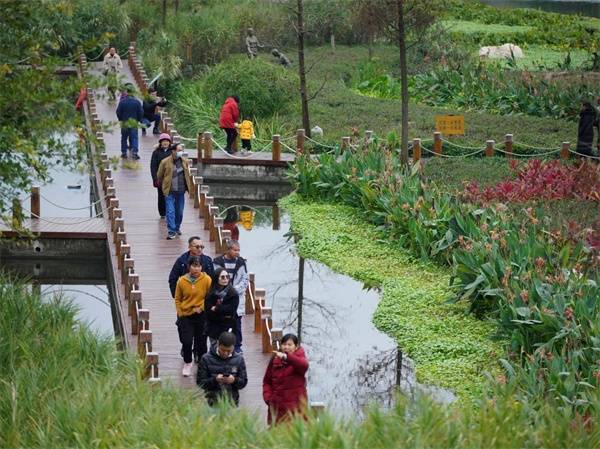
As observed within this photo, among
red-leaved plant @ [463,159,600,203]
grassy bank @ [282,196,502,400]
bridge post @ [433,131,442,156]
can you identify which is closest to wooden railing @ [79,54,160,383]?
grassy bank @ [282,196,502,400]

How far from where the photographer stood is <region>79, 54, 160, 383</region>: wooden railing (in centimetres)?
1603

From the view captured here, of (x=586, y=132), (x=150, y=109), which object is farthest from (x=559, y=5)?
(x=150, y=109)

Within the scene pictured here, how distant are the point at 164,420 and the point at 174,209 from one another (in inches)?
412

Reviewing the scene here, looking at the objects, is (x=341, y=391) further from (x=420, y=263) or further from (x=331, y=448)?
(x=331, y=448)

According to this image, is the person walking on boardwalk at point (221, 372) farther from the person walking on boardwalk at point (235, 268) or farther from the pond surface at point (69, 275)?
the pond surface at point (69, 275)

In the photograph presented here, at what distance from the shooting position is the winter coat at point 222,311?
1619 centimetres

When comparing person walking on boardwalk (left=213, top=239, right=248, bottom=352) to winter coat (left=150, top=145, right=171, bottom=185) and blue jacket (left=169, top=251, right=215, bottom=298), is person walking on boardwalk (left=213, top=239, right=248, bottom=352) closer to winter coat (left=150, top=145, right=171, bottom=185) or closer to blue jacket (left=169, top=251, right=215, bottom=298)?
blue jacket (left=169, top=251, right=215, bottom=298)

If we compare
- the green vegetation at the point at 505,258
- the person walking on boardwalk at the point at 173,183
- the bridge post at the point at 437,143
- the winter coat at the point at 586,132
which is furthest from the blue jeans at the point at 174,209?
the winter coat at the point at 586,132

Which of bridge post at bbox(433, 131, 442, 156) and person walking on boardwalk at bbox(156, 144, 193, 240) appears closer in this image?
Answer: person walking on boardwalk at bbox(156, 144, 193, 240)

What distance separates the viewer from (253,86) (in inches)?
1387

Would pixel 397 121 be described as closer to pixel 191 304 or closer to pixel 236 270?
pixel 236 270

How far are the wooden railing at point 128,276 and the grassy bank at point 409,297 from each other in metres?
3.32

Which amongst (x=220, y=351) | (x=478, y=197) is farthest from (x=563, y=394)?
(x=478, y=197)

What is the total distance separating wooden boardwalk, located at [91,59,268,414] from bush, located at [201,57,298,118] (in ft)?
14.7
